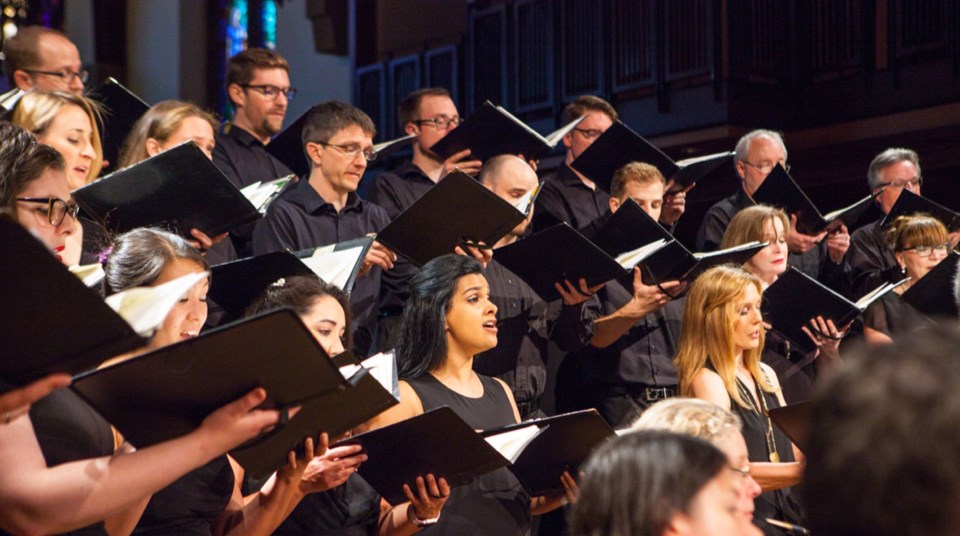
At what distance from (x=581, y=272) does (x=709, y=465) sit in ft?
7.63

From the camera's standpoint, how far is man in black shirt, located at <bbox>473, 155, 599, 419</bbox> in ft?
13.3

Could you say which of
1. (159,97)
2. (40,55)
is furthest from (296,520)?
(159,97)

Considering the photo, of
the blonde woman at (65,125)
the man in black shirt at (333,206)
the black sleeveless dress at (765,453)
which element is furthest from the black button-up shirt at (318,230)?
the black sleeveless dress at (765,453)

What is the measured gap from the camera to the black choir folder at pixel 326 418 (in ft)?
7.19

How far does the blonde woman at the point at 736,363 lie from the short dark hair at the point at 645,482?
207cm

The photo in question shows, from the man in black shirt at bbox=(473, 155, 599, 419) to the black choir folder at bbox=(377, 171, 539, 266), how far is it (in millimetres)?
170

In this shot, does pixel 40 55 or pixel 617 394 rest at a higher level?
pixel 40 55

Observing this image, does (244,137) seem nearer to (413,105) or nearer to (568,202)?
(413,105)

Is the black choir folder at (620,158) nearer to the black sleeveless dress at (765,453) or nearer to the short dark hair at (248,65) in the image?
the black sleeveless dress at (765,453)

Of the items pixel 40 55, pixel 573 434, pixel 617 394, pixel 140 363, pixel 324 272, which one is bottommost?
pixel 617 394

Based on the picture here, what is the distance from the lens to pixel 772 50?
21.5 feet

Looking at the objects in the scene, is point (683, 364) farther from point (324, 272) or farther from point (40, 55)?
point (40, 55)

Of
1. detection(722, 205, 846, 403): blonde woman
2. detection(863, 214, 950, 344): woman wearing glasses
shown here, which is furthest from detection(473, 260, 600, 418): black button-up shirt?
detection(863, 214, 950, 344): woman wearing glasses

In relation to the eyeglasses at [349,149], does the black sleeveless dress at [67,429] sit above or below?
below
